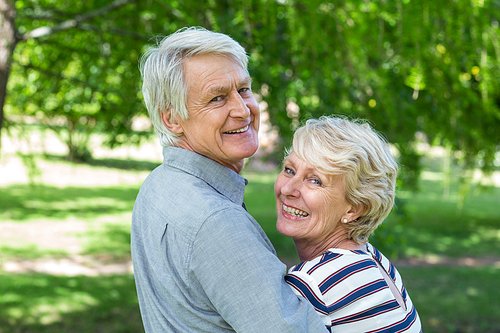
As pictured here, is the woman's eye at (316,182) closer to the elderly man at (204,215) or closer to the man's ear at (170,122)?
the elderly man at (204,215)

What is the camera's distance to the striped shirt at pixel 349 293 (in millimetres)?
1332

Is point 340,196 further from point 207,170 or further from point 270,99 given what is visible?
point 270,99

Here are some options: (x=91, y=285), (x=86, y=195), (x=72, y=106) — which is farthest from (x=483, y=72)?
(x=86, y=195)

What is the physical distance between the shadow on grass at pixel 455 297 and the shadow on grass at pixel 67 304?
390 centimetres

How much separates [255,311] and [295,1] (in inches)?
75.8

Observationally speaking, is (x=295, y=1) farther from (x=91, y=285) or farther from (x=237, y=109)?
(x=91, y=285)

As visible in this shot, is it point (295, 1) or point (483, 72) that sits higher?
point (295, 1)

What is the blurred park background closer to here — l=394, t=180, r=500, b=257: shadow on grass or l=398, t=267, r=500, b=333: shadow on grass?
l=398, t=267, r=500, b=333: shadow on grass

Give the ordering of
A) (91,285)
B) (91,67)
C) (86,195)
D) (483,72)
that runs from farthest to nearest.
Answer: (86,195) < (91,285) < (91,67) < (483,72)

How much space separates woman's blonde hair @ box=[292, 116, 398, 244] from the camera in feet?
5.20

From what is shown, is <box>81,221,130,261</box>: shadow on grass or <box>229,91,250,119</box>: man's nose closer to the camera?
<box>229,91,250,119</box>: man's nose

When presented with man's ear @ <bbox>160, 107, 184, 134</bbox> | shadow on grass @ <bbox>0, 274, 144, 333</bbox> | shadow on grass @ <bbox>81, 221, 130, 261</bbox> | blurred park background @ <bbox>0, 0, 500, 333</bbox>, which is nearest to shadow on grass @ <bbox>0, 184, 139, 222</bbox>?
shadow on grass @ <bbox>81, 221, 130, 261</bbox>

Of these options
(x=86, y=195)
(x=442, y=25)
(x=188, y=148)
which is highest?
(x=442, y=25)

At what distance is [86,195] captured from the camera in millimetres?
14367
